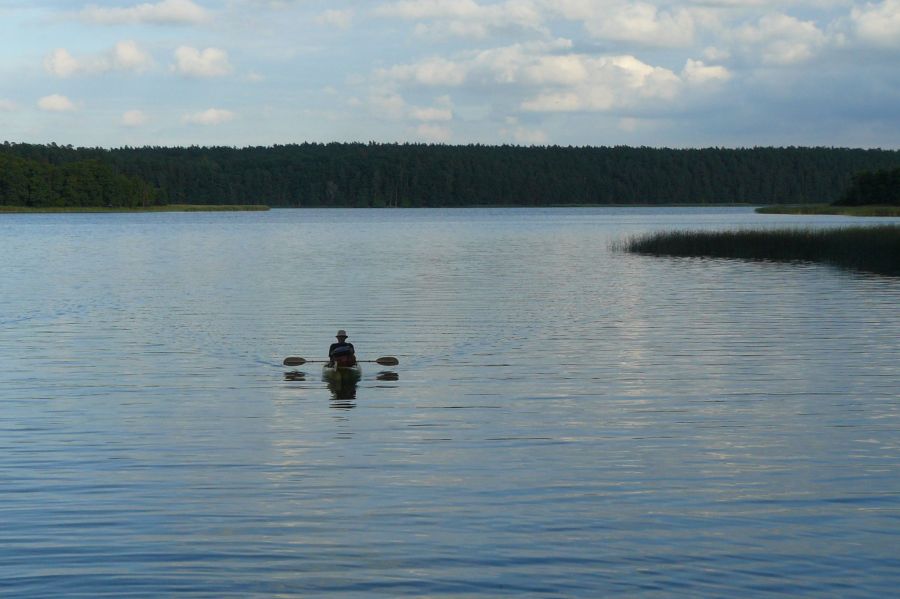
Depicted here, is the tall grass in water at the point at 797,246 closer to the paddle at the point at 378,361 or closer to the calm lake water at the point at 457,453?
the calm lake water at the point at 457,453

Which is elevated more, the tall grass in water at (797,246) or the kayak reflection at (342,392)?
the tall grass in water at (797,246)

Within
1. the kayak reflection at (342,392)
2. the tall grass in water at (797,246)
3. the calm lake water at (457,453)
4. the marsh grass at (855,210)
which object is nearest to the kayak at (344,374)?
the kayak reflection at (342,392)

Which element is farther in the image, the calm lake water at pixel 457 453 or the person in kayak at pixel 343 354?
the person in kayak at pixel 343 354

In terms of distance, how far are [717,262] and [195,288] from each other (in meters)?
30.6

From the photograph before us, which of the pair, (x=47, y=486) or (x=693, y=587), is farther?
(x=47, y=486)

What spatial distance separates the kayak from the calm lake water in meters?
0.50

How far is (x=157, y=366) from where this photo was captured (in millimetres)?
27953

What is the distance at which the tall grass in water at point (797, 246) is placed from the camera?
6662 cm

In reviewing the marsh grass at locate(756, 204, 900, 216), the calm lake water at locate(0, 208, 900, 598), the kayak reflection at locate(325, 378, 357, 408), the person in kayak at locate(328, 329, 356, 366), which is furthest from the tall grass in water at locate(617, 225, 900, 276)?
the marsh grass at locate(756, 204, 900, 216)

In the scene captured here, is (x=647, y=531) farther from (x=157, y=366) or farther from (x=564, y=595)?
(x=157, y=366)

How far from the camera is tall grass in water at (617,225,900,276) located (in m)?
66.6

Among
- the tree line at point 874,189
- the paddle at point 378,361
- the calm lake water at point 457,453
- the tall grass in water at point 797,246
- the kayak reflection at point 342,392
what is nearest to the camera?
the calm lake water at point 457,453

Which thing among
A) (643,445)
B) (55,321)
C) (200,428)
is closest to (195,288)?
(55,321)

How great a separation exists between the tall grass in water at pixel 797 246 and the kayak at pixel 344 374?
40568 mm
